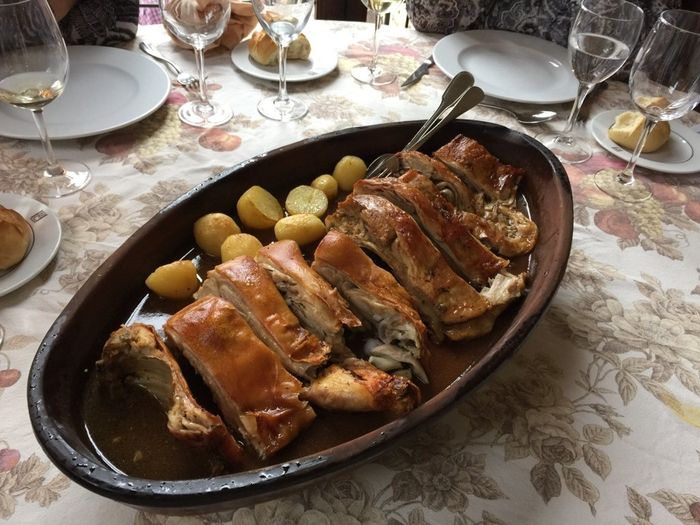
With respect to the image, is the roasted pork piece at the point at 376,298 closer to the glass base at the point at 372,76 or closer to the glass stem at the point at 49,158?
the glass stem at the point at 49,158

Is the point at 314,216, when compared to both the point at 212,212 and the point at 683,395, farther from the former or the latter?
the point at 683,395

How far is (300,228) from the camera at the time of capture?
4.01 ft

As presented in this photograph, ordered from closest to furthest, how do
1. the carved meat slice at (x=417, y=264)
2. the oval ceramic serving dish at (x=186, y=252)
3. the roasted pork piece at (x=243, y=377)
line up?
the oval ceramic serving dish at (x=186, y=252)
the roasted pork piece at (x=243, y=377)
the carved meat slice at (x=417, y=264)

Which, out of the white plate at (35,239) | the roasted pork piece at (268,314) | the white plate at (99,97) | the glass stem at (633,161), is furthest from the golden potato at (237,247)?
the glass stem at (633,161)

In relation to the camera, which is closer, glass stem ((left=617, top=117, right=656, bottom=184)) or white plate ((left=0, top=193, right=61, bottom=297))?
white plate ((left=0, top=193, right=61, bottom=297))

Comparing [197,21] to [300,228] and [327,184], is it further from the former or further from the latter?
[300,228]

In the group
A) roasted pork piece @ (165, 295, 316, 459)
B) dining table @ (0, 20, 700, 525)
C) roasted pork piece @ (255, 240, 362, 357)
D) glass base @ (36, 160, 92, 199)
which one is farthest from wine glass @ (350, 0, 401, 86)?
roasted pork piece @ (165, 295, 316, 459)

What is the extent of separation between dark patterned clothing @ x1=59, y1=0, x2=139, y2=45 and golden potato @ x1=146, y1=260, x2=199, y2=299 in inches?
48.5

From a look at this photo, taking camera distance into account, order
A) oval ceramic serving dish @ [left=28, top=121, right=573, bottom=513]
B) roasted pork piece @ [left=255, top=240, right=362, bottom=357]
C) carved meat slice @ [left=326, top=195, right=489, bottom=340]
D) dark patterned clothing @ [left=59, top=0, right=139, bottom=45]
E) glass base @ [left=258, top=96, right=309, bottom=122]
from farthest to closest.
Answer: dark patterned clothing @ [left=59, top=0, right=139, bottom=45], glass base @ [left=258, top=96, right=309, bottom=122], carved meat slice @ [left=326, top=195, right=489, bottom=340], roasted pork piece @ [left=255, top=240, right=362, bottom=357], oval ceramic serving dish @ [left=28, top=121, right=573, bottom=513]

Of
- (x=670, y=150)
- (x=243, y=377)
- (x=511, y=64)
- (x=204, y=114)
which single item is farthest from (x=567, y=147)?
(x=243, y=377)

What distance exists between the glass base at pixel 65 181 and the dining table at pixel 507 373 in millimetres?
25

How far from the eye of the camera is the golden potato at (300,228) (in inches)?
48.0

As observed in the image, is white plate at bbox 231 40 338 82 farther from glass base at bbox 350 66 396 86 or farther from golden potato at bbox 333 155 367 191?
golden potato at bbox 333 155 367 191

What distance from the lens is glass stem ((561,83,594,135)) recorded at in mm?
1651
